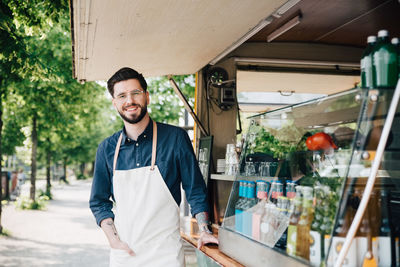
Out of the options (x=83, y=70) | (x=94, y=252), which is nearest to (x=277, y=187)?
(x=83, y=70)

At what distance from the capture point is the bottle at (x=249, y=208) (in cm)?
267

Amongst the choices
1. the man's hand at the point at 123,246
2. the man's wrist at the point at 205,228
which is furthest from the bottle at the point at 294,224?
the man's hand at the point at 123,246

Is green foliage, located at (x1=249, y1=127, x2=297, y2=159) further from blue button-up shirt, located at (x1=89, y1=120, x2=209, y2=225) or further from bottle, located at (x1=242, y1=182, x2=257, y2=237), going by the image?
blue button-up shirt, located at (x1=89, y1=120, x2=209, y2=225)

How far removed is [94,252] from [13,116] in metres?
7.53

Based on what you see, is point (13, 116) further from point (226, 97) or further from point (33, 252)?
point (226, 97)

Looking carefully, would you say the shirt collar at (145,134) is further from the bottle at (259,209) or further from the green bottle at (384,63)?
the green bottle at (384,63)

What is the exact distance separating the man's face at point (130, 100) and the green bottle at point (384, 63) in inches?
57.0

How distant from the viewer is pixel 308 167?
248cm

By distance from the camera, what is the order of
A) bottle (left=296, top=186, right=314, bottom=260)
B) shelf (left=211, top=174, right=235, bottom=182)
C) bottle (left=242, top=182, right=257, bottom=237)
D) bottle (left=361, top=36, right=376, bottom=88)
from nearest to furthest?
bottle (left=361, top=36, right=376, bottom=88) → bottle (left=296, top=186, right=314, bottom=260) → bottle (left=242, top=182, right=257, bottom=237) → shelf (left=211, top=174, right=235, bottom=182)

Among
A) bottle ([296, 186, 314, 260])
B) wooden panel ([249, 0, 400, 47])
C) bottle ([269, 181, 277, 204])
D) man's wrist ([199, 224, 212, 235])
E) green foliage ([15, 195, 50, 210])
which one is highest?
wooden panel ([249, 0, 400, 47])

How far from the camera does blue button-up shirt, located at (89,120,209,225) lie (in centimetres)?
283

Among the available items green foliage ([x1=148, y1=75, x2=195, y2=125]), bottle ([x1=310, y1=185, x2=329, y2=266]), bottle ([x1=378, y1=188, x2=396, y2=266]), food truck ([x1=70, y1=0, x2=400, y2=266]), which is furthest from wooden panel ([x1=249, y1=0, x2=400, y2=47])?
green foliage ([x1=148, y1=75, x2=195, y2=125])

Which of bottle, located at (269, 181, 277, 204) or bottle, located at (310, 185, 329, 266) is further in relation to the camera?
bottle, located at (269, 181, 277, 204)

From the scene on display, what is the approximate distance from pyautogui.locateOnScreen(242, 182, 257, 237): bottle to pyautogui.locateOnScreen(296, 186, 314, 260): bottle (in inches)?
20.4
